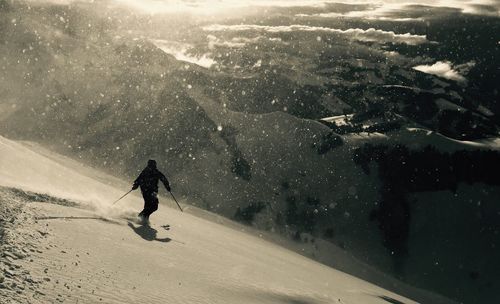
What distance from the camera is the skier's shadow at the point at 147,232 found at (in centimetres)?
1073

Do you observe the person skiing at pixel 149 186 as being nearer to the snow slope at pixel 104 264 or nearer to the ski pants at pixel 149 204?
the ski pants at pixel 149 204

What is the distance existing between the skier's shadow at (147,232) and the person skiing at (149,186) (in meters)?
1.55

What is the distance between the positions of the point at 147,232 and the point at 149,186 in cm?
381

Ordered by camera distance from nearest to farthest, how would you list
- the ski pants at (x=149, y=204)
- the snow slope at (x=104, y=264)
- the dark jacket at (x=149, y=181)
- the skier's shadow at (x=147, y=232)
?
1. the snow slope at (x=104, y=264)
2. the skier's shadow at (x=147, y=232)
3. the ski pants at (x=149, y=204)
4. the dark jacket at (x=149, y=181)

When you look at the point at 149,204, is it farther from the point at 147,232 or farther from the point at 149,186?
the point at 147,232

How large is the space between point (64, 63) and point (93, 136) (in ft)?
143

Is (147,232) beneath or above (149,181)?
beneath

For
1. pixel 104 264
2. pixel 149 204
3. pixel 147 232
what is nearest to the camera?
pixel 104 264

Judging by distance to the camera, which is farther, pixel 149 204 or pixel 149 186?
pixel 149 186

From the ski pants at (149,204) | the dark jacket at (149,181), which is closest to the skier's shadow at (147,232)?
the ski pants at (149,204)

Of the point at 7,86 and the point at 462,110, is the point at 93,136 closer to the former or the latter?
the point at 7,86

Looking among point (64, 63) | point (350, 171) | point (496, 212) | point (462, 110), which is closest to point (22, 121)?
point (64, 63)

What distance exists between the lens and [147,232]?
11531 mm

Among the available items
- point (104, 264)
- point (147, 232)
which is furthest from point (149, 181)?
point (104, 264)
